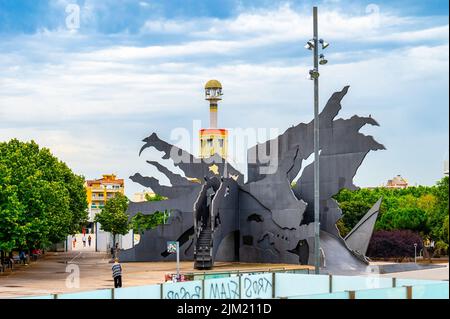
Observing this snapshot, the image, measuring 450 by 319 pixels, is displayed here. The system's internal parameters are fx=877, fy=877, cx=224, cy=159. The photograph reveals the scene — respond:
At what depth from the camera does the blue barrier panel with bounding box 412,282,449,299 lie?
16.2m

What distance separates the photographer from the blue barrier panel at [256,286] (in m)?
22.5

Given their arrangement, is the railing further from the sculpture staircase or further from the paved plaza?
the sculpture staircase

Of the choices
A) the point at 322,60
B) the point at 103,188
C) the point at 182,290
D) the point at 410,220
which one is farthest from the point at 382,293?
the point at 103,188

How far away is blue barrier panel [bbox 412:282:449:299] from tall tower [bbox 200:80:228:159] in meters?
84.3

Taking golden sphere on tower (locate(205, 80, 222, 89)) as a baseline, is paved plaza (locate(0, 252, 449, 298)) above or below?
below

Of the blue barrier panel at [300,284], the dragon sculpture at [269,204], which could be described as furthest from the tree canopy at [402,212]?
the blue barrier panel at [300,284]

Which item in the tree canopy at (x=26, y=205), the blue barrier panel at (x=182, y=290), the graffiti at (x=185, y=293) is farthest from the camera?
the tree canopy at (x=26, y=205)

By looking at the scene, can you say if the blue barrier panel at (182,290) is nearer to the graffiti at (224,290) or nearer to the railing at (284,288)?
the railing at (284,288)

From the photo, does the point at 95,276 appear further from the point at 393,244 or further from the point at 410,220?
the point at 410,220

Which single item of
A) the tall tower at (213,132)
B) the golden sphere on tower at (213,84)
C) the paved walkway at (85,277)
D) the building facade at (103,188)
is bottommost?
the paved walkway at (85,277)

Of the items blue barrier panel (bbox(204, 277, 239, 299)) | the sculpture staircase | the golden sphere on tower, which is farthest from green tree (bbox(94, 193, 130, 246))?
blue barrier panel (bbox(204, 277, 239, 299))

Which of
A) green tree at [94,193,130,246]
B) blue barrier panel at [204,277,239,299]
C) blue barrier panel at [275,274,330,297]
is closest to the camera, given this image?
blue barrier panel at [275,274,330,297]
